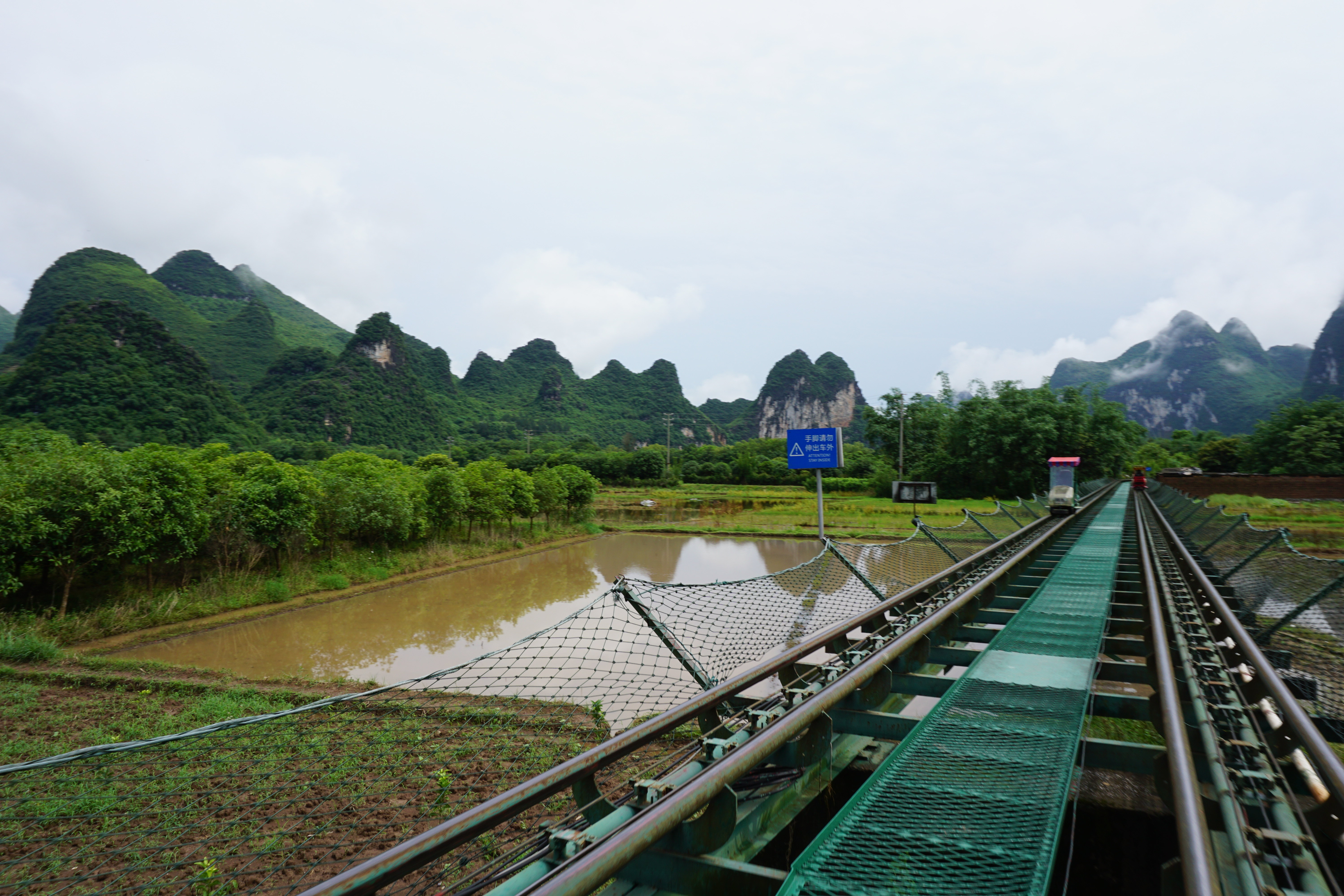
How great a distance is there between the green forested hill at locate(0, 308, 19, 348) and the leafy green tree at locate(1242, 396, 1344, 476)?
134 metres

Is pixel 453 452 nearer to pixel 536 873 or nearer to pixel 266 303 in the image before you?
pixel 536 873

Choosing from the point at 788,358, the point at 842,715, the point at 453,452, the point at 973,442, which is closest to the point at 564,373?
the point at 788,358

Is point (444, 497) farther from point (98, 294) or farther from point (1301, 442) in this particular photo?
point (98, 294)

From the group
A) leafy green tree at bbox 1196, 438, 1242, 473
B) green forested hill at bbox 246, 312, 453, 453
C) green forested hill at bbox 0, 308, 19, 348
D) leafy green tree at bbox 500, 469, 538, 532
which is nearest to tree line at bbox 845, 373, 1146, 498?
leafy green tree at bbox 1196, 438, 1242, 473

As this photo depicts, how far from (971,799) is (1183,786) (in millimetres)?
518

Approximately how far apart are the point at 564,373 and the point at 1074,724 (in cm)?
12443

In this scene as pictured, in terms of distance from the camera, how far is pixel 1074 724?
7.49 feet

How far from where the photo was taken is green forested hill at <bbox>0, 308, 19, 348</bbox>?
8962 centimetres

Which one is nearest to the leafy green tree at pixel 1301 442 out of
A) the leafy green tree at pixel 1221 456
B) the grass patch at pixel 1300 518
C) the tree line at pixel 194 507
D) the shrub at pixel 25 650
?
the leafy green tree at pixel 1221 456

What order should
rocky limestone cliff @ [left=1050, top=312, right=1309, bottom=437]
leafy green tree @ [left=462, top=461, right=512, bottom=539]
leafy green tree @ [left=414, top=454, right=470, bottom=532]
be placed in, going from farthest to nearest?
rocky limestone cliff @ [left=1050, top=312, right=1309, bottom=437], leafy green tree @ [left=462, top=461, right=512, bottom=539], leafy green tree @ [left=414, top=454, right=470, bottom=532]

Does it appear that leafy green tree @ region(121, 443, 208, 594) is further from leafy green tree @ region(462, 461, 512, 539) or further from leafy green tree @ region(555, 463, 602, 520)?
leafy green tree @ region(555, 463, 602, 520)

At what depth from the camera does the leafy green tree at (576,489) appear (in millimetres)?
25484

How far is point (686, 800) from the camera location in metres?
1.49

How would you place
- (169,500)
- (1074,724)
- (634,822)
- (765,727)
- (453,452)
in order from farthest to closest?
(453,452)
(169,500)
(1074,724)
(765,727)
(634,822)
